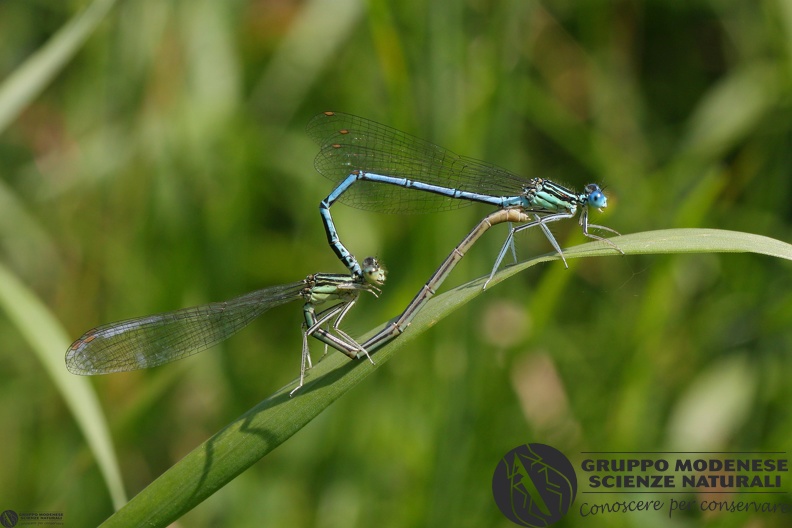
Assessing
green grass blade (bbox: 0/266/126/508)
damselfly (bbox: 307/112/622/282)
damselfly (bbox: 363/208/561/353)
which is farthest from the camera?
damselfly (bbox: 307/112/622/282)

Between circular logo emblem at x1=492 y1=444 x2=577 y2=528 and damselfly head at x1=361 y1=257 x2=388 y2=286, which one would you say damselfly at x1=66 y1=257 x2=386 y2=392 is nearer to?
damselfly head at x1=361 y1=257 x2=388 y2=286

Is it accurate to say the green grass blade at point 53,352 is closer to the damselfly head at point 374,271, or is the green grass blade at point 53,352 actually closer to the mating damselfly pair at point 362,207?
the mating damselfly pair at point 362,207

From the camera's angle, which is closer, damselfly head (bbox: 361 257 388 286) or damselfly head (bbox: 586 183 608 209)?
damselfly head (bbox: 361 257 388 286)

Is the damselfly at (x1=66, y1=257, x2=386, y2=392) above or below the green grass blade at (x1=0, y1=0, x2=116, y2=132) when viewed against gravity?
below

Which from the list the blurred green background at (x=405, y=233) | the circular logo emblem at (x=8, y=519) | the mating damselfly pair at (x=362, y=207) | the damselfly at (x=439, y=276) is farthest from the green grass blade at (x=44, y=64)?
the damselfly at (x=439, y=276)

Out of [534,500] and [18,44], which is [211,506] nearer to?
[534,500]

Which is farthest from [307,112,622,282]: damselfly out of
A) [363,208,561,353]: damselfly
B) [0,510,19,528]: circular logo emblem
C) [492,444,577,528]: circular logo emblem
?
[0,510,19,528]: circular logo emblem

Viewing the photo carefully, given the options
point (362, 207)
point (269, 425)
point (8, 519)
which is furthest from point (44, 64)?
point (269, 425)
